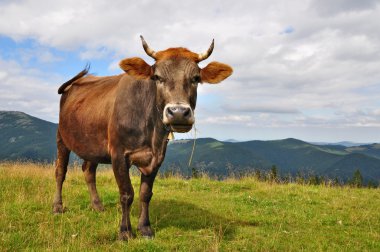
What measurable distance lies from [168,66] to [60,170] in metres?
5.12

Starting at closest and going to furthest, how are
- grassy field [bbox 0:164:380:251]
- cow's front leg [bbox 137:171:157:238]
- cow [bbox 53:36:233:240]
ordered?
cow [bbox 53:36:233:240], grassy field [bbox 0:164:380:251], cow's front leg [bbox 137:171:157:238]

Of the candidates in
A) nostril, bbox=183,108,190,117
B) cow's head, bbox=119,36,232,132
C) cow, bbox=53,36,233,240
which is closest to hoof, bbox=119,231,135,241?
cow, bbox=53,36,233,240

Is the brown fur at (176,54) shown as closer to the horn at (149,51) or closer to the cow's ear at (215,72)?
the horn at (149,51)

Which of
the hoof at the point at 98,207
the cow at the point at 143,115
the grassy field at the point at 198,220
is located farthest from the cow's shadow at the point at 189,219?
the cow at the point at 143,115

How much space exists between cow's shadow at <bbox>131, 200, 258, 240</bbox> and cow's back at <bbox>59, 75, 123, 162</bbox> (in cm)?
204

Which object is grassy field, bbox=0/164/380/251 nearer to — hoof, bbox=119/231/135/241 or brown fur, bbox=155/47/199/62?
hoof, bbox=119/231/135/241

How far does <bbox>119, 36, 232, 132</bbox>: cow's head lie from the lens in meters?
5.68

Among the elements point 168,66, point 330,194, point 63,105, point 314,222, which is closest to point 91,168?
point 63,105

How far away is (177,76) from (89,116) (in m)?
2.76

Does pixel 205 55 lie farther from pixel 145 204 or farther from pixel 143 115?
pixel 145 204

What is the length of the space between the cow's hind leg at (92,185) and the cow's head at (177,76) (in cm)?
413

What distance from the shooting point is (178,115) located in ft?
18.4

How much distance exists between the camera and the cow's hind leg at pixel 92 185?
30.6 ft

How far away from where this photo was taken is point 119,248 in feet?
20.0
